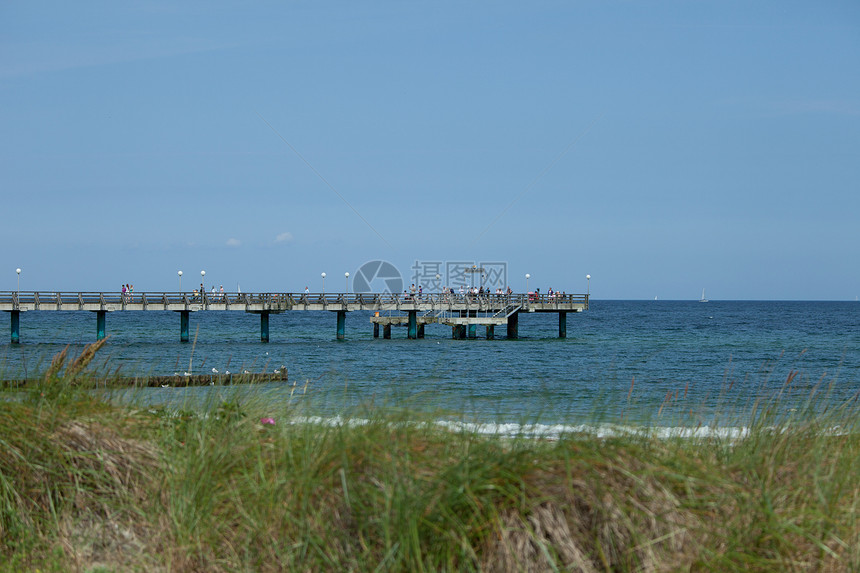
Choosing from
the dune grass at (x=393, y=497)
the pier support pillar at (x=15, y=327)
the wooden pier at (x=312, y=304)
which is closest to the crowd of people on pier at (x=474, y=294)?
the wooden pier at (x=312, y=304)

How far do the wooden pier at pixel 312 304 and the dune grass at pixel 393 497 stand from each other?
4160 centimetres

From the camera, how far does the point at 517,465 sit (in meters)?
4.32

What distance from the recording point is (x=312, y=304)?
51656 mm

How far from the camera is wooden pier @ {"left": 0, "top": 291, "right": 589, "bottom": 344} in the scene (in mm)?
45375

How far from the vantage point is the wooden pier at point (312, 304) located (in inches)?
1786

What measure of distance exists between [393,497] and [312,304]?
1892 inches

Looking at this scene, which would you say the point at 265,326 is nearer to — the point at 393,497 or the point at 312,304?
the point at 312,304

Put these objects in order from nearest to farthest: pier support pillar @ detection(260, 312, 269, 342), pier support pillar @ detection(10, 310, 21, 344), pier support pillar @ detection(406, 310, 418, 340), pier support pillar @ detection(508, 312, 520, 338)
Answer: pier support pillar @ detection(10, 310, 21, 344) → pier support pillar @ detection(260, 312, 269, 342) → pier support pillar @ detection(406, 310, 418, 340) → pier support pillar @ detection(508, 312, 520, 338)

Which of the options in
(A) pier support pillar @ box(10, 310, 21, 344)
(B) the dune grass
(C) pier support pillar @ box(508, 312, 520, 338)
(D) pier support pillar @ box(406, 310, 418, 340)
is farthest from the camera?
(C) pier support pillar @ box(508, 312, 520, 338)

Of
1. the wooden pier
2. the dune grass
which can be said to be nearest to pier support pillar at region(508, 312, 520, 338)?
the wooden pier

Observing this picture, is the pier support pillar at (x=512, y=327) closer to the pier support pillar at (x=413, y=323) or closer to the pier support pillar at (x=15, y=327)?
the pier support pillar at (x=413, y=323)

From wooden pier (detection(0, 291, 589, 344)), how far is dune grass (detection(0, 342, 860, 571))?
41596 mm

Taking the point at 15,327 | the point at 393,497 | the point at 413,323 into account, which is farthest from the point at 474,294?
the point at 393,497

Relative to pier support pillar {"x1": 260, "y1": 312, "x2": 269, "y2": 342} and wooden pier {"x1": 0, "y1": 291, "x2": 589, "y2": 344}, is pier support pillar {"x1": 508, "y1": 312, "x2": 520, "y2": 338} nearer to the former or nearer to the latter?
wooden pier {"x1": 0, "y1": 291, "x2": 589, "y2": 344}
